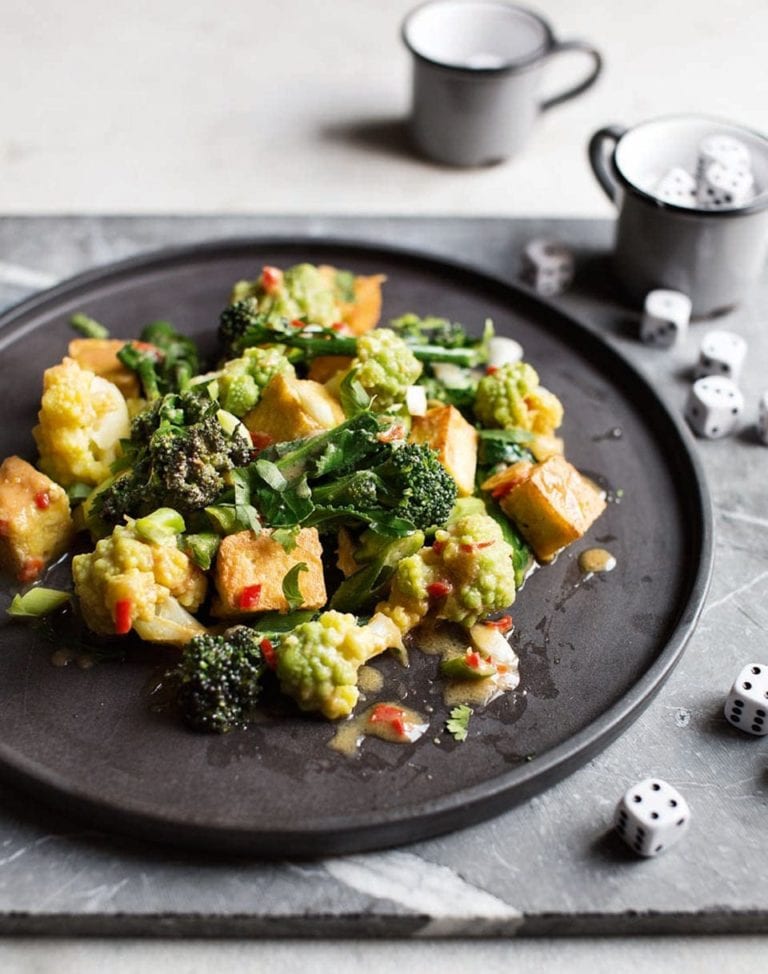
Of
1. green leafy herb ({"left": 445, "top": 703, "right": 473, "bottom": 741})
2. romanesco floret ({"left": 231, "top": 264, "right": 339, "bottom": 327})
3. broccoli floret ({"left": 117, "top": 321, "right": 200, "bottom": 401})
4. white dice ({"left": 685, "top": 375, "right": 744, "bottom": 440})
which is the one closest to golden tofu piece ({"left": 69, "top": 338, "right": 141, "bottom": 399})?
broccoli floret ({"left": 117, "top": 321, "right": 200, "bottom": 401})

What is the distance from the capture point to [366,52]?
6.10 m

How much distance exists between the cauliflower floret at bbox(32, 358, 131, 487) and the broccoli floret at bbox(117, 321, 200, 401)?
0.16 metres

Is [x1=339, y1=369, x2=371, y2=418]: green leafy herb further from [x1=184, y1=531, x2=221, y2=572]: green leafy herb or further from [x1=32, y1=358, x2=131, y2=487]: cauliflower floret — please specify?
[x1=32, y1=358, x2=131, y2=487]: cauliflower floret

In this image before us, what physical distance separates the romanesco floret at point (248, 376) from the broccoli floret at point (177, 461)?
10 centimetres

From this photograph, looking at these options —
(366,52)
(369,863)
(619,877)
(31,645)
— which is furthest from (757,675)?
(366,52)

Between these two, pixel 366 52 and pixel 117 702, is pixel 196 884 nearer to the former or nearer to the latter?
pixel 117 702

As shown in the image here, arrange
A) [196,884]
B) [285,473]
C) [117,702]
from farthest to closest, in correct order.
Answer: [285,473]
[117,702]
[196,884]

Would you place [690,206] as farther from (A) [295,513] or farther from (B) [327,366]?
(A) [295,513]

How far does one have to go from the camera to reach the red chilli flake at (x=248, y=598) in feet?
10.3

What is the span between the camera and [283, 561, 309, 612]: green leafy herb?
10.3ft

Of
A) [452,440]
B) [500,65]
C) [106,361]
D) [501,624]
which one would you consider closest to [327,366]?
[452,440]

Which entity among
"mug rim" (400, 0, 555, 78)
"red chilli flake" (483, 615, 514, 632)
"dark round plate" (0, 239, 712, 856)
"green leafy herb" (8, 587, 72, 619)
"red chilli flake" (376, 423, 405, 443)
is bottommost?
"dark round plate" (0, 239, 712, 856)

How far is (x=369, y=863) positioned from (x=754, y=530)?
1.64 metres

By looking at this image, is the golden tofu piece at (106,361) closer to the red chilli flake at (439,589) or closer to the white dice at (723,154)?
the red chilli flake at (439,589)
